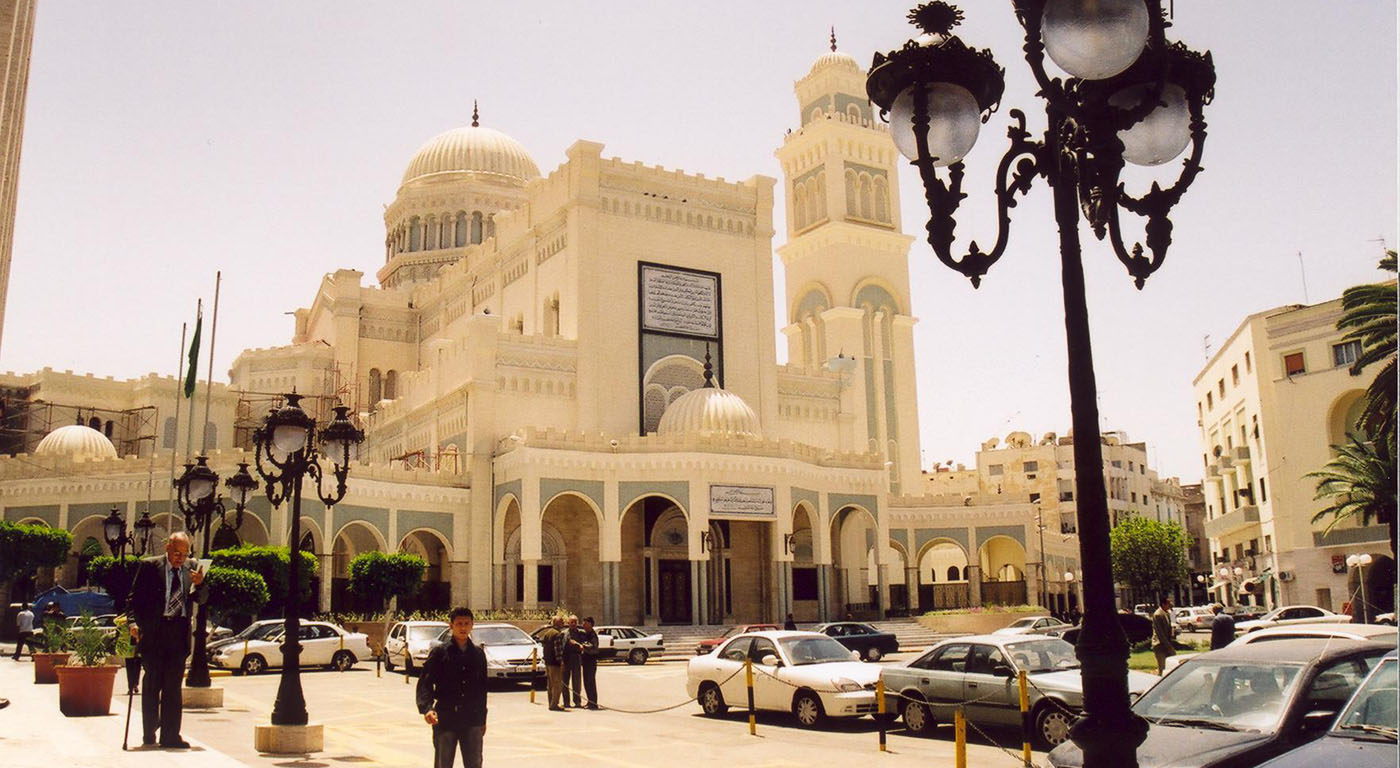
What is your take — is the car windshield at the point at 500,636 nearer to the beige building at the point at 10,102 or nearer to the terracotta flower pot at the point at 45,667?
the terracotta flower pot at the point at 45,667

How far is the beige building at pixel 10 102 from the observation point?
53.3ft

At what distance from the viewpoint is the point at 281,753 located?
12.3m

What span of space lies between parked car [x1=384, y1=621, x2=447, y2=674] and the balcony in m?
38.6

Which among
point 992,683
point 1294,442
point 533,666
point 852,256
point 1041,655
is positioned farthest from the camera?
point 852,256

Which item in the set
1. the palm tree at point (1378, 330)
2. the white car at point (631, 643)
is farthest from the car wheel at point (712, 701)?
the palm tree at point (1378, 330)

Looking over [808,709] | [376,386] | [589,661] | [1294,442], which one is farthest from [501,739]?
[376,386]

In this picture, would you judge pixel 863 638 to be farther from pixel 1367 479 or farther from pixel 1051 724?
pixel 1051 724

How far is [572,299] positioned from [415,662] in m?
21.5

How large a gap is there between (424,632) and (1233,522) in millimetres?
41231

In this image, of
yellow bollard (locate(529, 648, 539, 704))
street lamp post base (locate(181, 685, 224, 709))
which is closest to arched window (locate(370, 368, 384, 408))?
yellow bollard (locate(529, 648, 539, 704))

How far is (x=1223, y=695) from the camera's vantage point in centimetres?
900

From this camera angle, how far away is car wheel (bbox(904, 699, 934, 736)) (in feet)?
49.0

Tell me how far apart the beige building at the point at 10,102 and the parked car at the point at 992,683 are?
14611mm

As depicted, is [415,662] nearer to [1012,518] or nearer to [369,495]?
[369,495]
